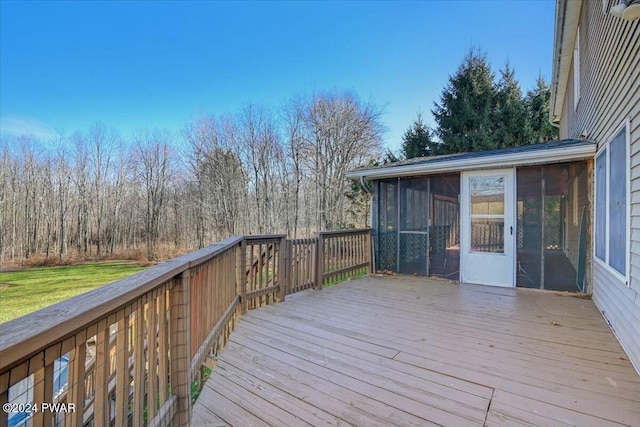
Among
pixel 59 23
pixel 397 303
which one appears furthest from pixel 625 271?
pixel 59 23

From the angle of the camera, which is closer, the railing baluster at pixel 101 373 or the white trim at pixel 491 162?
the railing baluster at pixel 101 373

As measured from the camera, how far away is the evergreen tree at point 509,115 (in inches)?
529

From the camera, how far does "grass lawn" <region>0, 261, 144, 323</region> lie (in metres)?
7.72

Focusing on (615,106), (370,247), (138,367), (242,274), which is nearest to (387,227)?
(370,247)

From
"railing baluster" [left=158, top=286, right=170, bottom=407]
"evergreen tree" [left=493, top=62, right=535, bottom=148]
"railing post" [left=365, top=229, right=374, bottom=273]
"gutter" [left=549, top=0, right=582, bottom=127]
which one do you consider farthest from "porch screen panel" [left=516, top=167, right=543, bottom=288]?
"evergreen tree" [left=493, top=62, right=535, bottom=148]

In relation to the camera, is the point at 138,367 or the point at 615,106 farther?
the point at 615,106

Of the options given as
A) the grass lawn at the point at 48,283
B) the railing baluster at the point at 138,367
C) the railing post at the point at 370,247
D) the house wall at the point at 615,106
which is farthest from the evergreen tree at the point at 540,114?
the grass lawn at the point at 48,283

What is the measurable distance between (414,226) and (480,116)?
1164 centimetres

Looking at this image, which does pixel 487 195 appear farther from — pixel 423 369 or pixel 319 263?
pixel 423 369

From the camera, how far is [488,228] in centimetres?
518

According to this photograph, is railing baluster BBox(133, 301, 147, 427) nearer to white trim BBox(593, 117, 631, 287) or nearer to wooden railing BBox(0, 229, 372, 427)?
wooden railing BBox(0, 229, 372, 427)

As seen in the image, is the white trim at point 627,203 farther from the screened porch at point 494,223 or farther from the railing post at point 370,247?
the railing post at point 370,247

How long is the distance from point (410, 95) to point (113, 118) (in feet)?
51.9

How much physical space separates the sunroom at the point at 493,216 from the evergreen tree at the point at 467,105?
10.3 meters
